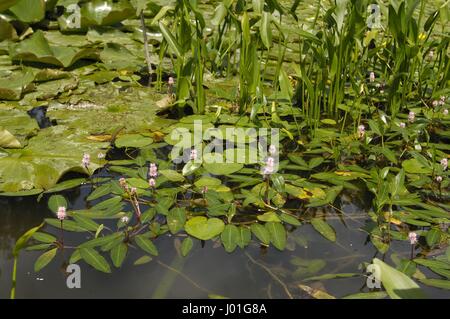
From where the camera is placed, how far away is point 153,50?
316cm

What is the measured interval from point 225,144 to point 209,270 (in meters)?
0.82

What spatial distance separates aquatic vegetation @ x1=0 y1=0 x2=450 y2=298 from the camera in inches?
61.7

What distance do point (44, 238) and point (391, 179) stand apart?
1.15 m

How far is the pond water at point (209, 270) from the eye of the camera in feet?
4.42

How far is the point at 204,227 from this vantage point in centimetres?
159

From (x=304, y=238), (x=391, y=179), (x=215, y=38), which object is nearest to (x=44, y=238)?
(x=304, y=238)

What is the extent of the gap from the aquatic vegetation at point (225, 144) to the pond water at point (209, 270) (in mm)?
21

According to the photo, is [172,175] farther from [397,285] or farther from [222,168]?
[397,285]

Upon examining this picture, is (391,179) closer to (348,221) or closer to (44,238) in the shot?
(348,221)

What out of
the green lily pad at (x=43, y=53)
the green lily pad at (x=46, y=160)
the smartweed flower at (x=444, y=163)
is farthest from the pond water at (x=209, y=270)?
the green lily pad at (x=43, y=53)

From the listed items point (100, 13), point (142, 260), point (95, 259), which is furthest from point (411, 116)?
point (100, 13)

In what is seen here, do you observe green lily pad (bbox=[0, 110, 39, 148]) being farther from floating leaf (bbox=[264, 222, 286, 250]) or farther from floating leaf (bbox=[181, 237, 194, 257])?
floating leaf (bbox=[264, 222, 286, 250])

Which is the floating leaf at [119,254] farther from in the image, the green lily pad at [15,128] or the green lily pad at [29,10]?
the green lily pad at [29,10]

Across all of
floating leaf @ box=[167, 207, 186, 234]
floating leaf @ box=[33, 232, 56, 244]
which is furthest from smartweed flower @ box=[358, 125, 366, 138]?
floating leaf @ box=[33, 232, 56, 244]
